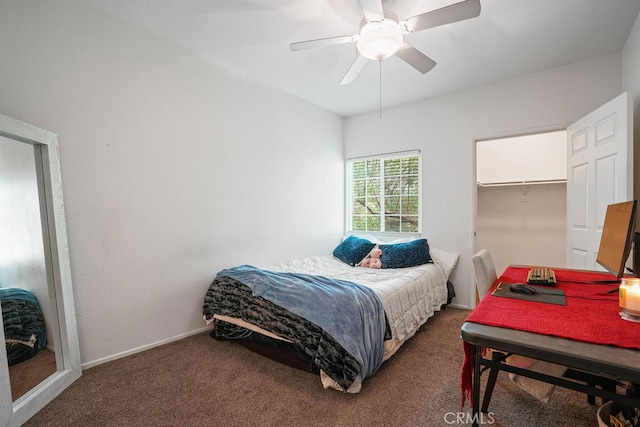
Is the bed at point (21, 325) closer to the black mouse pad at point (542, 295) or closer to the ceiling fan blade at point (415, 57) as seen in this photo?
the black mouse pad at point (542, 295)

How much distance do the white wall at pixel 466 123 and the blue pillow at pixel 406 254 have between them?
1.10ft

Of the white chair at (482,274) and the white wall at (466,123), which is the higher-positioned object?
the white wall at (466,123)

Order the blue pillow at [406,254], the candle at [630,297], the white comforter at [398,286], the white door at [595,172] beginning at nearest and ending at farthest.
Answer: the candle at [630,297], the white door at [595,172], the white comforter at [398,286], the blue pillow at [406,254]

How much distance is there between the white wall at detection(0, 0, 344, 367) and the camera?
1.95 meters

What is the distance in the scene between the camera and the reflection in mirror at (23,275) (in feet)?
5.27

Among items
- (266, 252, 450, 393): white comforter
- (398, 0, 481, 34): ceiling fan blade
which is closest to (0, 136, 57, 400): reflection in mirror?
(266, 252, 450, 393): white comforter

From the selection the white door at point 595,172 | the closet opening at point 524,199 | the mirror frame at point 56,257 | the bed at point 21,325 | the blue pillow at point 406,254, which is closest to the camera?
the bed at point 21,325

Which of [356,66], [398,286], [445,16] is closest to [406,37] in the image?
[356,66]

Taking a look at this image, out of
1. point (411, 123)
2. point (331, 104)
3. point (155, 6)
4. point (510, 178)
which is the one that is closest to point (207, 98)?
point (155, 6)

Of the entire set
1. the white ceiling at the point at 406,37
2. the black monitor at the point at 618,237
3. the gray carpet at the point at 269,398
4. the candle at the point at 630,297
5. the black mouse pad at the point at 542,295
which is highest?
the white ceiling at the point at 406,37

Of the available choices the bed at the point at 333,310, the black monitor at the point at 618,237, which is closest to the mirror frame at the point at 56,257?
the bed at the point at 333,310

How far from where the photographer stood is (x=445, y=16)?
5.44 ft

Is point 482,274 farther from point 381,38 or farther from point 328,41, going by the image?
point 328,41

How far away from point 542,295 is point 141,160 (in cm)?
283
